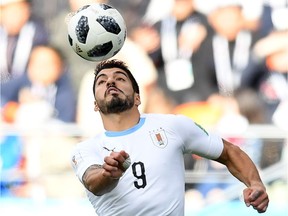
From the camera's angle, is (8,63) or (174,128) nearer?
(174,128)

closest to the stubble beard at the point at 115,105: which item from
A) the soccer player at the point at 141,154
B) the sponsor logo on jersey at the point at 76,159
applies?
the soccer player at the point at 141,154

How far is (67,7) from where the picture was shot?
11.7m

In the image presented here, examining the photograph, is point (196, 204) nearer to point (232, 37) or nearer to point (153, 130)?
point (232, 37)

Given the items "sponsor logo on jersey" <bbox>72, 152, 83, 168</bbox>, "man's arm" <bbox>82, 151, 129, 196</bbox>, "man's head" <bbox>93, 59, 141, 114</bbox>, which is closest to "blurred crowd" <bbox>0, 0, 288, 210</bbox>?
"man's head" <bbox>93, 59, 141, 114</bbox>

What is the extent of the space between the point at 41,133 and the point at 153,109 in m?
1.37

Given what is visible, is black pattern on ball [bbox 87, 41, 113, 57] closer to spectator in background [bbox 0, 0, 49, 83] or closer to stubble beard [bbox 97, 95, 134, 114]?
stubble beard [bbox 97, 95, 134, 114]

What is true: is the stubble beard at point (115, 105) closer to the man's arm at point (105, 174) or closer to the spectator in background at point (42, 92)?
the man's arm at point (105, 174)

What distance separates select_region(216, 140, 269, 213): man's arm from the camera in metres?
5.46

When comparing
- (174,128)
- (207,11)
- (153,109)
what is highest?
(174,128)

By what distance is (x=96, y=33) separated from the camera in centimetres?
680

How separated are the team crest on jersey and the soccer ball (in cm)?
108

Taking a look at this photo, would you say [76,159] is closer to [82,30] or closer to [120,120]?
[120,120]

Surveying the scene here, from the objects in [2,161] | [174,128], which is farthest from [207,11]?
[174,128]

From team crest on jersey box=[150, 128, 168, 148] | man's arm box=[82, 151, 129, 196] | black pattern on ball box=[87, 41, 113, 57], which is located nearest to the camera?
man's arm box=[82, 151, 129, 196]
